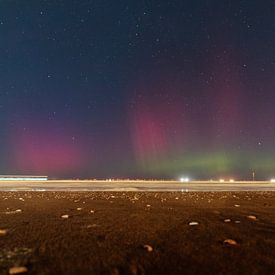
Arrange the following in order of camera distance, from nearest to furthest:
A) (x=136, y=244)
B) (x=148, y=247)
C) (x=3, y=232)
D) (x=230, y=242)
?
1. (x=148, y=247)
2. (x=136, y=244)
3. (x=230, y=242)
4. (x=3, y=232)

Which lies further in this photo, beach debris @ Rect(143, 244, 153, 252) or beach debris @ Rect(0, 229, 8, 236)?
beach debris @ Rect(0, 229, 8, 236)

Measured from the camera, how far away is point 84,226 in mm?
8461

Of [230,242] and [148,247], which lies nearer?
[148,247]

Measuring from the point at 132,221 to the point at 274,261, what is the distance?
471 centimetres

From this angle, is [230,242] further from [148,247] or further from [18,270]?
[18,270]

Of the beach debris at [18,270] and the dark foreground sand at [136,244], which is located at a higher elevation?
the dark foreground sand at [136,244]

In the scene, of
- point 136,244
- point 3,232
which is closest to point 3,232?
point 3,232

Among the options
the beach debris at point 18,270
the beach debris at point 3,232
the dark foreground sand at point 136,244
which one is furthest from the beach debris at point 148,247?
the beach debris at point 3,232

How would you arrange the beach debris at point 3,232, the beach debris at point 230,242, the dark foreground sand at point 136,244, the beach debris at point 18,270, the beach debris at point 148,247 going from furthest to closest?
the beach debris at point 3,232
the beach debris at point 230,242
the beach debris at point 148,247
the dark foreground sand at point 136,244
the beach debris at point 18,270

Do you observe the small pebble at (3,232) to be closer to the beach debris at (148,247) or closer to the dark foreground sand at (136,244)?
the dark foreground sand at (136,244)

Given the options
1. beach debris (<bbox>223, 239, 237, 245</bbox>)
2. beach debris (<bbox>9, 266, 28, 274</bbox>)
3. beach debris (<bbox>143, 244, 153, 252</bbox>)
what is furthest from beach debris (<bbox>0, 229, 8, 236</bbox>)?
beach debris (<bbox>223, 239, 237, 245</bbox>)

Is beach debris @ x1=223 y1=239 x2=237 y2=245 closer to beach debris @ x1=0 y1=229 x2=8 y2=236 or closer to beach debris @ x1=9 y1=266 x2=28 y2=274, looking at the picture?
beach debris @ x1=9 y1=266 x2=28 y2=274

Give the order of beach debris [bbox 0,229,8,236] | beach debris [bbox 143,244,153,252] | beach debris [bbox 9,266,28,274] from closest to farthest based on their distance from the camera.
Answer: beach debris [bbox 9,266,28,274]
beach debris [bbox 143,244,153,252]
beach debris [bbox 0,229,8,236]

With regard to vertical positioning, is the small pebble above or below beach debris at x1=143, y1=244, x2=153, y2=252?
above
